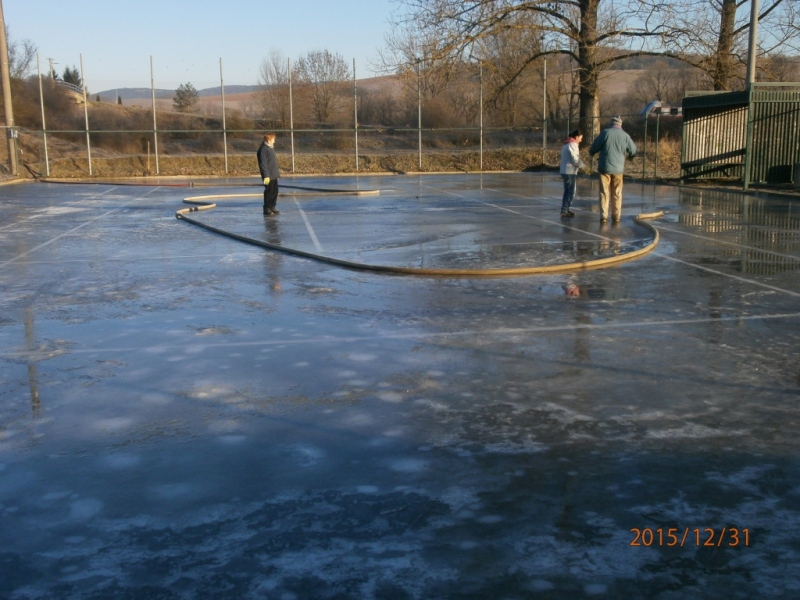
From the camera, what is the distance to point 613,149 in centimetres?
1575

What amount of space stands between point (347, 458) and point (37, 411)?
246 centimetres

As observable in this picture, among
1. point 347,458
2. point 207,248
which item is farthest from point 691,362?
point 207,248

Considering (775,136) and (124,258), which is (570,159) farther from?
(775,136)

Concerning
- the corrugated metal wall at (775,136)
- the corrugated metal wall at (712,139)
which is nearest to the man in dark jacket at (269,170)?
the corrugated metal wall at (775,136)

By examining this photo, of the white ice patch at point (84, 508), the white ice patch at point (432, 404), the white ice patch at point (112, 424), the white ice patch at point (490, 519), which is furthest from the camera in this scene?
the white ice patch at point (432, 404)

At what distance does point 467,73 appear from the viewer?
116 feet

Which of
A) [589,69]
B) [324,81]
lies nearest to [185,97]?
[324,81]

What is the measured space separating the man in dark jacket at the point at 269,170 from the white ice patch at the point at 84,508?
14.2 metres

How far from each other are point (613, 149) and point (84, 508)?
43.8ft

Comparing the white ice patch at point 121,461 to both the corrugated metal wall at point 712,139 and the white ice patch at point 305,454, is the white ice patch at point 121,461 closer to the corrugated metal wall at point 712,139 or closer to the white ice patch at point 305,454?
the white ice patch at point 305,454

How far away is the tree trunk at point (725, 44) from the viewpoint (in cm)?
3275

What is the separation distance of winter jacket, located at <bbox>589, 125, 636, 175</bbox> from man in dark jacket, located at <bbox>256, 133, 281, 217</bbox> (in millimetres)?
6975

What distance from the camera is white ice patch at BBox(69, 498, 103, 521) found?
427 cm

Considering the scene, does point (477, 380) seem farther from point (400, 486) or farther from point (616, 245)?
point (616, 245)
